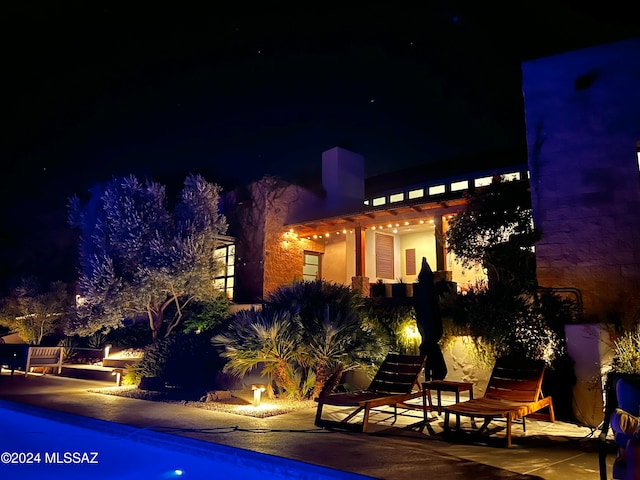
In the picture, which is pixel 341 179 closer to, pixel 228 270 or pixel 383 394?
pixel 228 270

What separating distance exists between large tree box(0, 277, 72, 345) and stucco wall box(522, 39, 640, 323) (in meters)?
17.7

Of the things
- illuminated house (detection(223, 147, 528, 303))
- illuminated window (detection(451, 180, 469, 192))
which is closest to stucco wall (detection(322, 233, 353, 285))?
illuminated house (detection(223, 147, 528, 303))

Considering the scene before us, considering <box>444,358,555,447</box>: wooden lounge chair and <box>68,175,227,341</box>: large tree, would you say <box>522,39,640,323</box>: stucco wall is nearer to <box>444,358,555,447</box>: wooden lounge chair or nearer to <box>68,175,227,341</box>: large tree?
<box>444,358,555,447</box>: wooden lounge chair

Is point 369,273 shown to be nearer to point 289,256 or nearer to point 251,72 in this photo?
point 289,256

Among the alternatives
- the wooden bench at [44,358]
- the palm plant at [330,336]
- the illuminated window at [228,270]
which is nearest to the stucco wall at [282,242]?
the illuminated window at [228,270]

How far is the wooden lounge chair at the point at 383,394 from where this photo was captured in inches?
259

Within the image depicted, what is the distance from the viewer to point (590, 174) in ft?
30.4

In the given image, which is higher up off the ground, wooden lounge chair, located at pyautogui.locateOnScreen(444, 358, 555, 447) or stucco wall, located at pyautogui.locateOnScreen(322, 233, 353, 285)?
stucco wall, located at pyautogui.locateOnScreen(322, 233, 353, 285)

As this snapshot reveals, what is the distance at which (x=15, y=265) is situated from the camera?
83.1 ft

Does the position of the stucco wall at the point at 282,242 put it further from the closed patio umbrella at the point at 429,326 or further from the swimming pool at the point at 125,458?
the swimming pool at the point at 125,458

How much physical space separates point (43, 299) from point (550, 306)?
1888 centimetres

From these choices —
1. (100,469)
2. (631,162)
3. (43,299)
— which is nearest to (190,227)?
(43,299)

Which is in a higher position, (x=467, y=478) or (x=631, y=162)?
(x=631, y=162)

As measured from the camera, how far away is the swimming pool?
4922 millimetres
